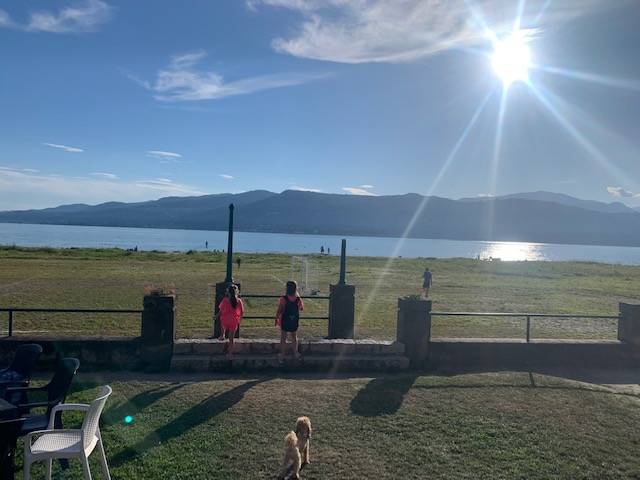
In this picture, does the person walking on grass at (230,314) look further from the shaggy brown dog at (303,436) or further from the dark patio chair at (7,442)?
the dark patio chair at (7,442)

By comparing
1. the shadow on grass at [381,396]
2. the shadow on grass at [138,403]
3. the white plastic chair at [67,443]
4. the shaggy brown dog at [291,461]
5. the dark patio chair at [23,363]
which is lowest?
the shadow on grass at [138,403]

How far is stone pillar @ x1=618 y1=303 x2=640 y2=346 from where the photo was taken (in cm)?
1059

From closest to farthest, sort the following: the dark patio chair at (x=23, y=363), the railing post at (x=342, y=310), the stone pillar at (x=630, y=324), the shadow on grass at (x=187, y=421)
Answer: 1. the shadow on grass at (x=187, y=421)
2. the dark patio chair at (x=23, y=363)
3. the stone pillar at (x=630, y=324)
4. the railing post at (x=342, y=310)

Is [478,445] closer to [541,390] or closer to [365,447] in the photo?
[365,447]

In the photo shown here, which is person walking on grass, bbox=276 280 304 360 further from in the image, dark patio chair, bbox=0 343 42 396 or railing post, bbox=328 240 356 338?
dark patio chair, bbox=0 343 42 396

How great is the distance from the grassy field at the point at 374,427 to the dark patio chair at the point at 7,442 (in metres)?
0.59

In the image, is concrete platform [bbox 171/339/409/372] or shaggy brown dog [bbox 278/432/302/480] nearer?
shaggy brown dog [bbox 278/432/302/480]

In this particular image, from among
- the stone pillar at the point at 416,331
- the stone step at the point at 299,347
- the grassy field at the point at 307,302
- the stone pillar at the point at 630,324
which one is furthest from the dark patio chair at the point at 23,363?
the stone pillar at the point at 630,324

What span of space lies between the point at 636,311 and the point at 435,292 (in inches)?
602

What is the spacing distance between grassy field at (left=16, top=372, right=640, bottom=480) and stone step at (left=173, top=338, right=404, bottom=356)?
3.04 feet

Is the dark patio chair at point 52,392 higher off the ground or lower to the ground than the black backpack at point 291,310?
lower

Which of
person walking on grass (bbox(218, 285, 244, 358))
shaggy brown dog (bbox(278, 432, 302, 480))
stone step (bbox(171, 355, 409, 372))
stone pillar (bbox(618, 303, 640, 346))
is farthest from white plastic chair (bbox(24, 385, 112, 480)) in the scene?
stone pillar (bbox(618, 303, 640, 346))

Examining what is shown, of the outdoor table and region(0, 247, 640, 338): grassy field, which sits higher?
the outdoor table

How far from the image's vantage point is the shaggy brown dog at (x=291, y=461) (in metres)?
4.84
